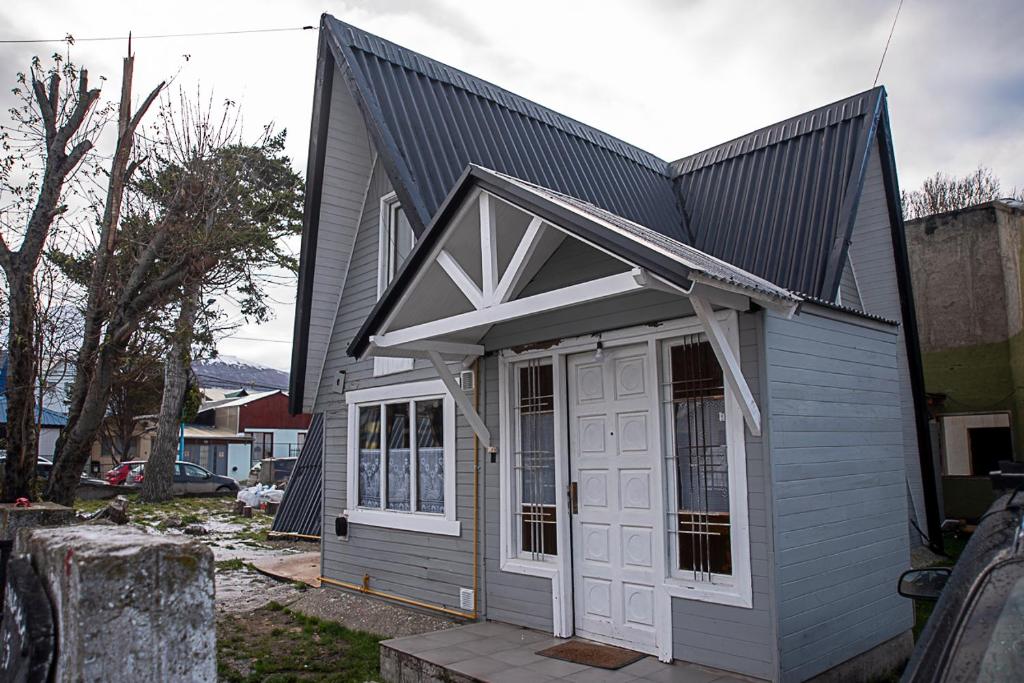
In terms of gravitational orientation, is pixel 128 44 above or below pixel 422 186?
above

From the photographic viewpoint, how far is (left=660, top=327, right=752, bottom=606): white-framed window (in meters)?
5.36

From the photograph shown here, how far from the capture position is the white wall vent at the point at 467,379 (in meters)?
7.66

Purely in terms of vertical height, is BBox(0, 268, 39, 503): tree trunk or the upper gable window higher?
the upper gable window

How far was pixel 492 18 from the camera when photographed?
8.40 metres

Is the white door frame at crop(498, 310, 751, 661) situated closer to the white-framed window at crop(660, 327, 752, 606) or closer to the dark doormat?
the white-framed window at crop(660, 327, 752, 606)

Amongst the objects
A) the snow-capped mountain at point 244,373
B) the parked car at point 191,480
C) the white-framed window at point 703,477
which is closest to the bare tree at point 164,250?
the white-framed window at point 703,477

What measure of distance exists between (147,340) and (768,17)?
29.3ft

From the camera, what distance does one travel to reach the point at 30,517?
4.46 meters

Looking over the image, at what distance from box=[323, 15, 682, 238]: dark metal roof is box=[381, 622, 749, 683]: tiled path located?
3951 millimetres

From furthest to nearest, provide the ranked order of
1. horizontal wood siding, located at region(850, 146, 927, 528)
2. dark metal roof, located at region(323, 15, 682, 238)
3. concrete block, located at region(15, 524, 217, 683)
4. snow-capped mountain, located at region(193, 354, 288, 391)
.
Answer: snow-capped mountain, located at region(193, 354, 288, 391) → horizontal wood siding, located at region(850, 146, 927, 528) → dark metal roof, located at region(323, 15, 682, 238) → concrete block, located at region(15, 524, 217, 683)

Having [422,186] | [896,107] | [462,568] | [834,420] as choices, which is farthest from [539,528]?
[896,107]

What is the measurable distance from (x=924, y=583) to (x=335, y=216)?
28.3 feet

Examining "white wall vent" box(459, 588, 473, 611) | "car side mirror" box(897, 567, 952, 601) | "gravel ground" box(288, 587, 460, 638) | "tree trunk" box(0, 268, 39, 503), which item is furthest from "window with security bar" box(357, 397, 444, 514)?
"car side mirror" box(897, 567, 952, 601)

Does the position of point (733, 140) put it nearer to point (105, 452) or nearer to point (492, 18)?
point (492, 18)
